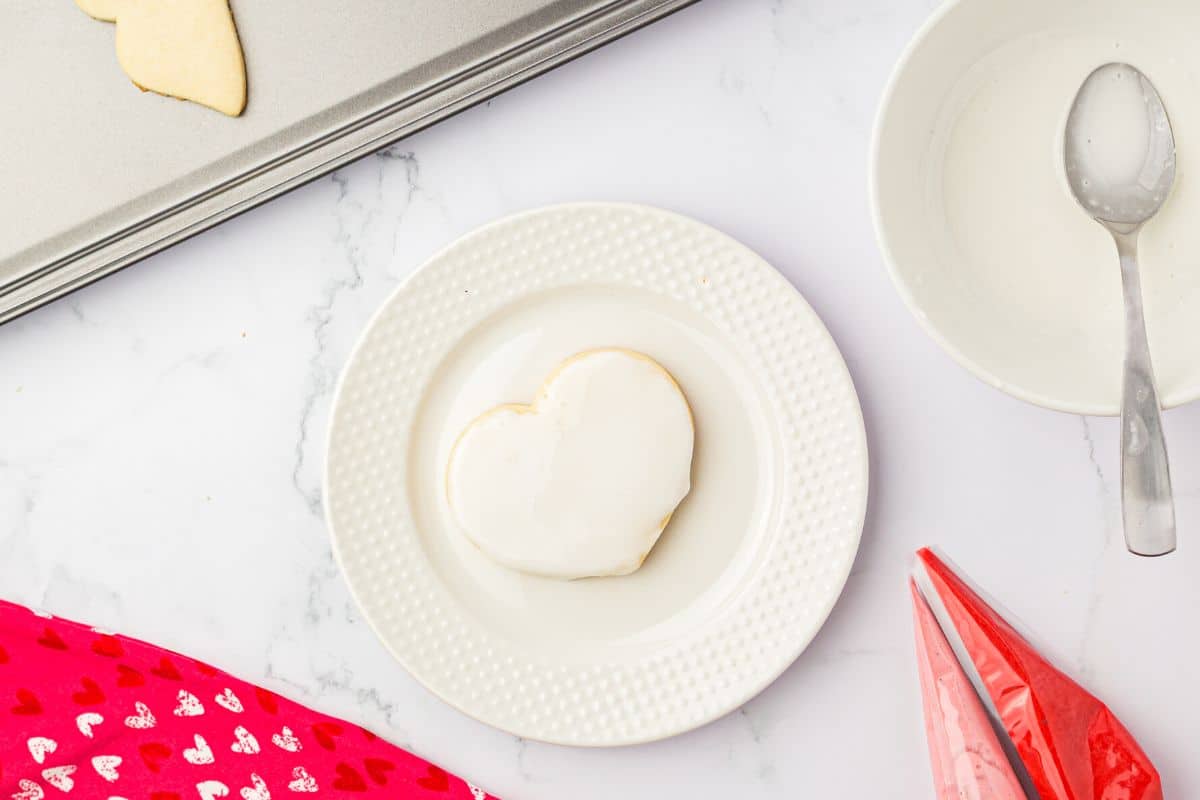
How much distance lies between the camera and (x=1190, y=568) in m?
0.61

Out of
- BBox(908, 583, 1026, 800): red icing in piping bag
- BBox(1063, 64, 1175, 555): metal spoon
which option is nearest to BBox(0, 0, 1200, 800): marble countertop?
BBox(908, 583, 1026, 800): red icing in piping bag

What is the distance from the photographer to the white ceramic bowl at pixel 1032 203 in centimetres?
54

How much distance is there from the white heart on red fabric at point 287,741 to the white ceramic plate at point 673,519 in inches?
4.6

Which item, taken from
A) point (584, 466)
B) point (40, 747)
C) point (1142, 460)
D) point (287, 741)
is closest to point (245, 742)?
point (287, 741)

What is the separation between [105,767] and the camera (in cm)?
64

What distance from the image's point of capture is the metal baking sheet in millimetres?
593

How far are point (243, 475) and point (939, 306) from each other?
478 mm

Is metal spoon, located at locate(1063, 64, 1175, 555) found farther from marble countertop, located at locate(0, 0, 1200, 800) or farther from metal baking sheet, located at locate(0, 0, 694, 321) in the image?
metal baking sheet, located at locate(0, 0, 694, 321)

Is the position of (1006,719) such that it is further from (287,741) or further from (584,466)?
(287,741)

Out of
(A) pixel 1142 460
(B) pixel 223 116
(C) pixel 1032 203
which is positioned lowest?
(A) pixel 1142 460

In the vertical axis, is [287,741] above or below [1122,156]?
below

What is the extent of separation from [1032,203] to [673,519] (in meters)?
0.30

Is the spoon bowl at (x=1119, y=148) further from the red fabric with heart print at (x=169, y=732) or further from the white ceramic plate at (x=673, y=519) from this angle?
the red fabric with heart print at (x=169, y=732)

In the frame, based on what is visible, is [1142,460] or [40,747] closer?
[1142,460]
